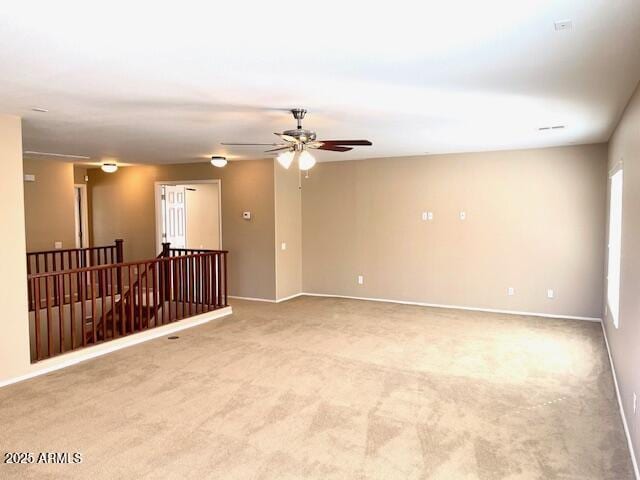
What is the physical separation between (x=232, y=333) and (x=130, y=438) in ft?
9.01

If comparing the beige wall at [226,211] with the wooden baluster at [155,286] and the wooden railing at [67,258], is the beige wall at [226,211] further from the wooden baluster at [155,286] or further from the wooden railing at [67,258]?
the wooden baluster at [155,286]

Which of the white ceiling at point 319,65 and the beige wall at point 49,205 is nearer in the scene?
the white ceiling at point 319,65

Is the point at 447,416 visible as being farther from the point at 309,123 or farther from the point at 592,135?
the point at 592,135

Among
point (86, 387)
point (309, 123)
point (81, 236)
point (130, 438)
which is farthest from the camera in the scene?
point (81, 236)

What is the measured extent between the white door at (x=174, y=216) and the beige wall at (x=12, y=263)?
4.73 metres

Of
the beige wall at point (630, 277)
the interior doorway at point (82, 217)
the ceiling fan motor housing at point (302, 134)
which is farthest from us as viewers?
the interior doorway at point (82, 217)

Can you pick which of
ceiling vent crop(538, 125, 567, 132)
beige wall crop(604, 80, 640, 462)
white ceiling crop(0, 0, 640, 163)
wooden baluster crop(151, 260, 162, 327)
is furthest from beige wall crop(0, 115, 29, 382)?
ceiling vent crop(538, 125, 567, 132)

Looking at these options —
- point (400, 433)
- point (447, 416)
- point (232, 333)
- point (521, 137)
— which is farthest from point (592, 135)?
point (232, 333)

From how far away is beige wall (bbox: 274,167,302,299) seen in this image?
7.97m

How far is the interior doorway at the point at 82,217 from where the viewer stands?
9484 mm

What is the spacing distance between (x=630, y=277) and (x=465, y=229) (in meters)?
3.89

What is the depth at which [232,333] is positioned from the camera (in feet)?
19.3

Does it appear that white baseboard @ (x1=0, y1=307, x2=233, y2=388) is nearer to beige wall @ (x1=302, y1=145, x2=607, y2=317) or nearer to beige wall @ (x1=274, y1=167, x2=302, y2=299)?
beige wall @ (x1=274, y1=167, x2=302, y2=299)

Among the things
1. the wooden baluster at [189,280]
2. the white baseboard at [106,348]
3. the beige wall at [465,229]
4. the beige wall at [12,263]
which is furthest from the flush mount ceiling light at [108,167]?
the beige wall at [12,263]
